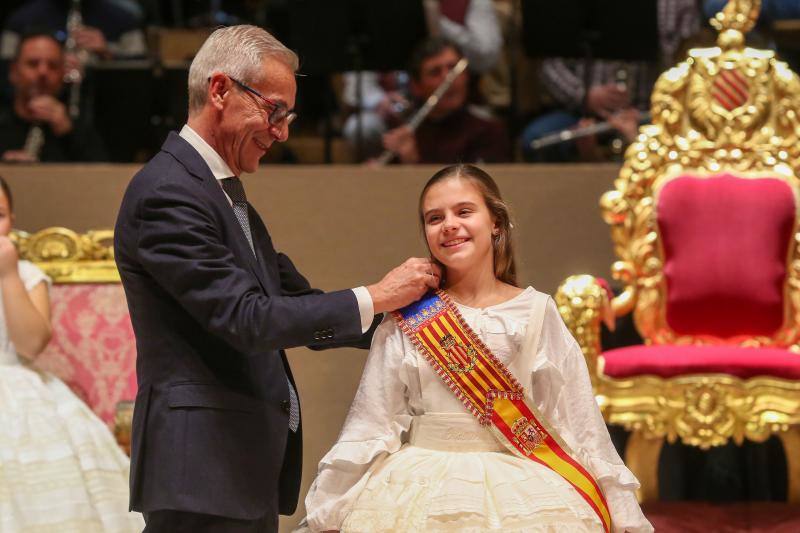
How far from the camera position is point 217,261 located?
8.27 feet

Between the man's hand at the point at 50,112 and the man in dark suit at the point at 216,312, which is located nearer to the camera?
the man in dark suit at the point at 216,312

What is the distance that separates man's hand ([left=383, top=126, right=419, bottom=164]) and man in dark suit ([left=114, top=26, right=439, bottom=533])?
2364 millimetres

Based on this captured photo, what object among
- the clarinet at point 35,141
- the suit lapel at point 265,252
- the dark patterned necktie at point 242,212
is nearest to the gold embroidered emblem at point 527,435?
the dark patterned necktie at point 242,212

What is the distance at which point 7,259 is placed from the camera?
12.8 feet

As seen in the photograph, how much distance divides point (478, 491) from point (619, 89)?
2890 mm

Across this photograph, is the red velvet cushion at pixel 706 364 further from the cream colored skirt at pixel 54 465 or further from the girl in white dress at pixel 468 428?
the cream colored skirt at pixel 54 465

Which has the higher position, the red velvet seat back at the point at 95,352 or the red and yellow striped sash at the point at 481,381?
the red and yellow striped sash at the point at 481,381

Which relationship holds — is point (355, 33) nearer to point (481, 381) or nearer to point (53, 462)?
point (53, 462)

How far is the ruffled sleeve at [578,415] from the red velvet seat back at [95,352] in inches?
65.1

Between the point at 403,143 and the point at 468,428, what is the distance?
2441 millimetres

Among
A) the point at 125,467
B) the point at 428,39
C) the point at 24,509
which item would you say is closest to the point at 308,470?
the point at 125,467

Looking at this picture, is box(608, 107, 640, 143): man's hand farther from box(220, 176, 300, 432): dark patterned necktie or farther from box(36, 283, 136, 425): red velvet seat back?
box(220, 176, 300, 432): dark patterned necktie

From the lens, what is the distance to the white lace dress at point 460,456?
2609 millimetres

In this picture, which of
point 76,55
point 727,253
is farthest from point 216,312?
point 76,55
